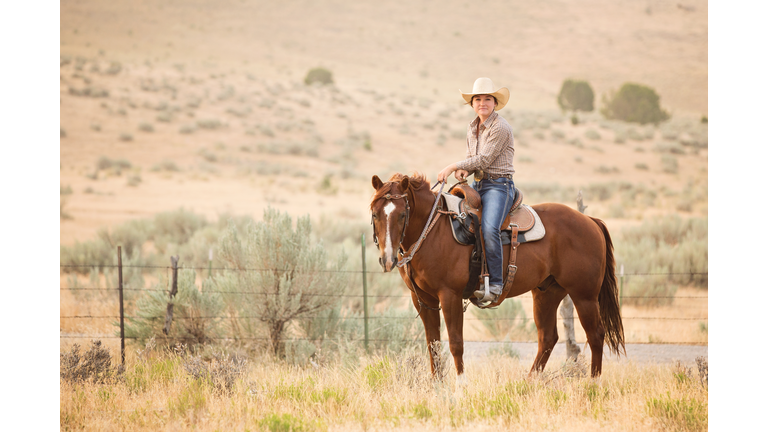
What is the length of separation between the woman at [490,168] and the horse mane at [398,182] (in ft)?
0.58

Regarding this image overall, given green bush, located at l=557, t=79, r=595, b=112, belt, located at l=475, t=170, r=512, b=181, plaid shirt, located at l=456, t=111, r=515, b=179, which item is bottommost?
belt, located at l=475, t=170, r=512, b=181

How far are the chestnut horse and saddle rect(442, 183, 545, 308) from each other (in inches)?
3.0

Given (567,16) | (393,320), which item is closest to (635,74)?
(567,16)

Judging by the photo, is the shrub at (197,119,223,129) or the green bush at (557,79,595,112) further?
the green bush at (557,79,595,112)

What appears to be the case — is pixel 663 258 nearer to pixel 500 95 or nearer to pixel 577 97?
pixel 500 95

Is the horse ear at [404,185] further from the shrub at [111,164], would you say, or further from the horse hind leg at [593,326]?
the shrub at [111,164]

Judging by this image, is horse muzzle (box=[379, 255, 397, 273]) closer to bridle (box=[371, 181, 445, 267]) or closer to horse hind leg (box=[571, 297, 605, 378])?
bridle (box=[371, 181, 445, 267])

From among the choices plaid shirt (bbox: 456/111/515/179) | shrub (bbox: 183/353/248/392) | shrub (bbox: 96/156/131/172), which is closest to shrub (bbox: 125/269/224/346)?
shrub (bbox: 183/353/248/392)

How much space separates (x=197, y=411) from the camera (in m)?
5.15

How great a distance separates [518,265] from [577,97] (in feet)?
190

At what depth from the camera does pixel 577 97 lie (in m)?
59.0

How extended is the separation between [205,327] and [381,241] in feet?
15.3

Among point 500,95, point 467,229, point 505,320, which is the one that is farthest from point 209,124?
point 467,229

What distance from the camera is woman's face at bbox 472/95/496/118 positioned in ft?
18.6
